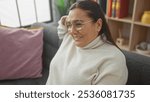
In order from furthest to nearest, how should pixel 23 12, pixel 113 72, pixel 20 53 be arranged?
pixel 23 12 → pixel 20 53 → pixel 113 72

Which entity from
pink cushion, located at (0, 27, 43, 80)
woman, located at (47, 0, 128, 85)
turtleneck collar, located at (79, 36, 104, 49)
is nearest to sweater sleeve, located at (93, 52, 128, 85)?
woman, located at (47, 0, 128, 85)

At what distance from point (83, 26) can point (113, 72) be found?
0.27 meters

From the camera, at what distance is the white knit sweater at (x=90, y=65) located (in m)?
0.88

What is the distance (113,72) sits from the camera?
859 mm

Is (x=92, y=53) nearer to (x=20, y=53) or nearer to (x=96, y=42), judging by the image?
(x=96, y=42)

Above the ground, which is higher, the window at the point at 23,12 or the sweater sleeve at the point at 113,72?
the window at the point at 23,12

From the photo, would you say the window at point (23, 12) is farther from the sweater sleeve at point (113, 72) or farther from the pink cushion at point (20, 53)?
the sweater sleeve at point (113, 72)

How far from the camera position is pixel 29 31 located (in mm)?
1600

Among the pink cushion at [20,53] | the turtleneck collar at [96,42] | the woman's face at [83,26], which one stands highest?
the woman's face at [83,26]

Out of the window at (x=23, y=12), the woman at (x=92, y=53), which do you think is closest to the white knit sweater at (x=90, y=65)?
the woman at (x=92, y=53)

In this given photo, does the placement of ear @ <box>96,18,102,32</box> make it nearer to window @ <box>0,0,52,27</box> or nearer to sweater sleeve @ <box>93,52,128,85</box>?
sweater sleeve @ <box>93,52,128,85</box>

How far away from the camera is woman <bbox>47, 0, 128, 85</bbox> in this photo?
88 centimetres

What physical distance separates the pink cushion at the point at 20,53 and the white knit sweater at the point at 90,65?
1.43 feet

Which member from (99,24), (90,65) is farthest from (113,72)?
(99,24)
